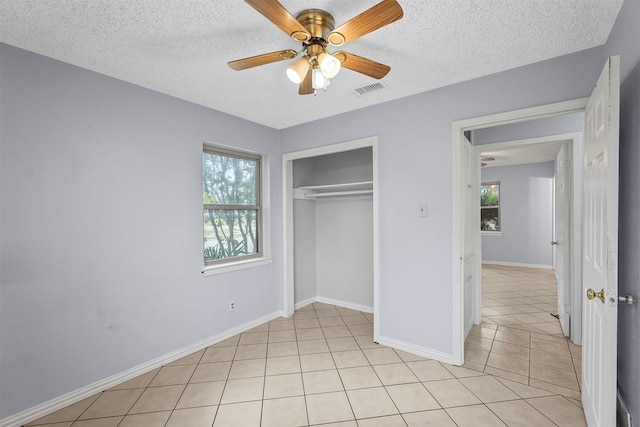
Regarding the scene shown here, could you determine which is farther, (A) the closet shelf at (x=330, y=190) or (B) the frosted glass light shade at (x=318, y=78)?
(A) the closet shelf at (x=330, y=190)

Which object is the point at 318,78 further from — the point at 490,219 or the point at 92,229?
the point at 490,219

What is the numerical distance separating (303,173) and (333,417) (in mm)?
3101

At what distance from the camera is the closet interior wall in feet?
13.4

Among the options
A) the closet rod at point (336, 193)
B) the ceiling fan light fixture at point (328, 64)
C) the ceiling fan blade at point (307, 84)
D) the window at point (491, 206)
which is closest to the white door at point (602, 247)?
the ceiling fan light fixture at point (328, 64)

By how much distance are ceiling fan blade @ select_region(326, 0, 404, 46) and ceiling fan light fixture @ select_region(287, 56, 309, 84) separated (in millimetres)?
243

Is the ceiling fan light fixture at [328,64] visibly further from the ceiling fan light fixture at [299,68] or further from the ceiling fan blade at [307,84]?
the ceiling fan blade at [307,84]

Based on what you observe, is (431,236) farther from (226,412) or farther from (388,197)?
(226,412)

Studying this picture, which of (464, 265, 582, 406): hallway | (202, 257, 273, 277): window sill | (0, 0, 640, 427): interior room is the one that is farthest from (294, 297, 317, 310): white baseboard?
(464, 265, 582, 406): hallway

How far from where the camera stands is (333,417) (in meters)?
1.98

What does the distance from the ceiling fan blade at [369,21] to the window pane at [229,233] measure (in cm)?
234

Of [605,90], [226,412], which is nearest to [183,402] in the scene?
[226,412]

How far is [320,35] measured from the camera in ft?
5.65

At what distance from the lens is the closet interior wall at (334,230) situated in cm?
410

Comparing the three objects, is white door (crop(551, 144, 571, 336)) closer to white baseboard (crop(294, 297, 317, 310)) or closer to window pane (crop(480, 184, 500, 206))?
white baseboard (crop(294, 297, 317, 310))
